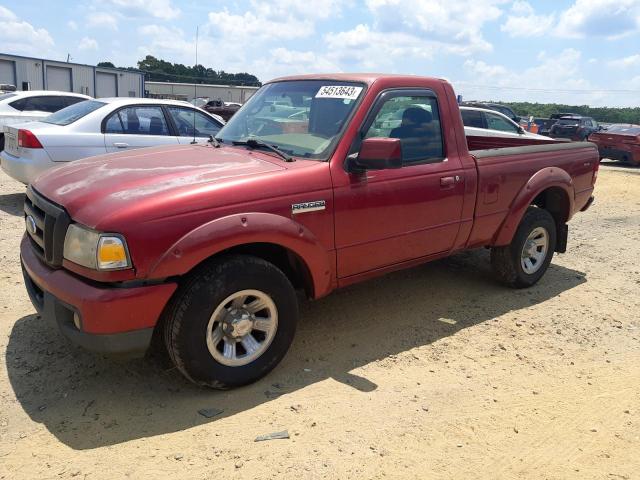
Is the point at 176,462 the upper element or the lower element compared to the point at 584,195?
lower

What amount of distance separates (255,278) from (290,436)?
92cm

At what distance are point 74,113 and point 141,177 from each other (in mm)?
5381

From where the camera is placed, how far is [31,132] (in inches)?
285

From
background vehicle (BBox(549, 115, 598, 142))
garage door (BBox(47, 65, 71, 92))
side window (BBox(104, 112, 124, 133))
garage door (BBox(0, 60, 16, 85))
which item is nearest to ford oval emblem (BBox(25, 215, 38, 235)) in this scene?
side window (BBox(104, 112, 124, 133))

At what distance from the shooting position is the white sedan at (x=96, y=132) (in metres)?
7.27

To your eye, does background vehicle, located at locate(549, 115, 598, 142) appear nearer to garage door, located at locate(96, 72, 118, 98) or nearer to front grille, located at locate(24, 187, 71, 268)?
front grille, located at locate(24, 187, 71, 268)

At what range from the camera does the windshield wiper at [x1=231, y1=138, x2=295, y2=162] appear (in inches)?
148

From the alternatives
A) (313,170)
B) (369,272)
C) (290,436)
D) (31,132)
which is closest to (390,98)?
(313,170)

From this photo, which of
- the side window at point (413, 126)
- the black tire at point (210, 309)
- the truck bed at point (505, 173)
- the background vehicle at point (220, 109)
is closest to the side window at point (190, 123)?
the side window at point (413, 126)

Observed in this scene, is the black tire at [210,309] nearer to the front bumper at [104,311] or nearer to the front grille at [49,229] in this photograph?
the front bumper at [104,311]

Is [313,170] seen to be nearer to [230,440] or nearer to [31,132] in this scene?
[230,440]

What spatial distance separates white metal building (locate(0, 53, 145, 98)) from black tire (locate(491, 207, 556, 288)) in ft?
106

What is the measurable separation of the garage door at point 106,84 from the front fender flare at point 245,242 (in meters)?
37.4

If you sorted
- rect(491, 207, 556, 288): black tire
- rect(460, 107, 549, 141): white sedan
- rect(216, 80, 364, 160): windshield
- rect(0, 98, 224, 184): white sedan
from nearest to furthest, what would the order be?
rect(216, 80, 364, 160): windshield < rect(491, 207, 556, 288): black tire < rect(0, 98, 224, 184): white sedan < rect(460, 107, 549, 141): white sedan
